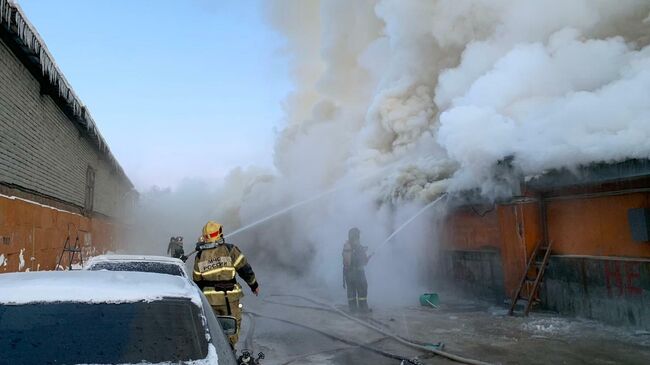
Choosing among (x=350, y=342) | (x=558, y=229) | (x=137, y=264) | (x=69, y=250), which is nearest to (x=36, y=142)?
(x=69, y=250)

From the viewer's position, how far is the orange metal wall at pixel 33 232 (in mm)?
7348

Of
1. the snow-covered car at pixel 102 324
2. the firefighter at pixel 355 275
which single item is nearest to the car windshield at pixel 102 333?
the snow-covered car at pixel 102 324

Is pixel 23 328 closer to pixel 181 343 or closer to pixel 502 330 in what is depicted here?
pixel 181 343

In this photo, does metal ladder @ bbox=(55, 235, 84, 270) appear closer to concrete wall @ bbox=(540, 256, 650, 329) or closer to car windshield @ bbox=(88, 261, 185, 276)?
car windshield @ bbox=(88, 261, 185, 276)

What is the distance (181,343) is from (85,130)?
12.8 metres

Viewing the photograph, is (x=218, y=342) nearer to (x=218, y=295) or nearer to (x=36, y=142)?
(x=218, y=295)

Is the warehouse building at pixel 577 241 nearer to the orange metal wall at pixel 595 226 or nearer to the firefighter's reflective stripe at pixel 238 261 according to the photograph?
the orange metal wall at pixel 595 226

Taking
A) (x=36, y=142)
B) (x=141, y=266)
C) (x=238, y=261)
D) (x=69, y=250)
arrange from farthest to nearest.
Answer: (x=69, y=250) < (x=36, y=142) < (x=141, y=266) < (x=238, y=261)

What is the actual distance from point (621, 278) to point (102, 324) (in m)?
8.24

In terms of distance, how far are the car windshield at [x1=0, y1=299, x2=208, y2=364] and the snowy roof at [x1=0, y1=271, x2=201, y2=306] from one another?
4 cm

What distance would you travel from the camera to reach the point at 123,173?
2264 centimetres

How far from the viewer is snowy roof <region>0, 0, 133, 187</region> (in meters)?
6.57

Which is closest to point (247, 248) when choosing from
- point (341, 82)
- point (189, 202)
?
point (341, 82)

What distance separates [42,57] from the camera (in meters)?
8.12
